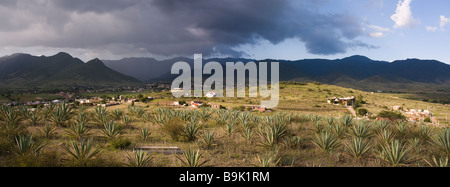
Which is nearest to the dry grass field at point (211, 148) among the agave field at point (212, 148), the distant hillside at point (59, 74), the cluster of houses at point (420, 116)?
the agave field at point (212, 148)

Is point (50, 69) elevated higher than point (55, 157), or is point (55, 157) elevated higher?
point (50, 69)

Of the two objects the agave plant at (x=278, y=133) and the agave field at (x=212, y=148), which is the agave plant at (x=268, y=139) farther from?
the agave plant at (x=278, y=133)

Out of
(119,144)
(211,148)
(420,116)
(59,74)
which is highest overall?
(59,74)

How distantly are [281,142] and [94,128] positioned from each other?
8585 mm

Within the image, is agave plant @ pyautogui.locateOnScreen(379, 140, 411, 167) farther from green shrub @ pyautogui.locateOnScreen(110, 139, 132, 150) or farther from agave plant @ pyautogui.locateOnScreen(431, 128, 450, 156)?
green shrub @ pyautogui.locateOnScreen(110, 139, 132, 150)

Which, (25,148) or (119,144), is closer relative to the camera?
(25,148)

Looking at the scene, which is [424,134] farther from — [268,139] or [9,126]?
[9,126]

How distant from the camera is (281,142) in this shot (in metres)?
8.31

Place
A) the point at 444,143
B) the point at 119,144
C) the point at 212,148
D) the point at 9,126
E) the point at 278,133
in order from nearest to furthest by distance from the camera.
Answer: the point at 444,143 < the point at 119,144 < the point at 212,148 < the point at 9,126 < the point at 278,133

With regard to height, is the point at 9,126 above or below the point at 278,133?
above

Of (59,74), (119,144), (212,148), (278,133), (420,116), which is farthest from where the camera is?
(59,74)

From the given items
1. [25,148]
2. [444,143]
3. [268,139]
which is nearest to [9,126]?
[25,148]
